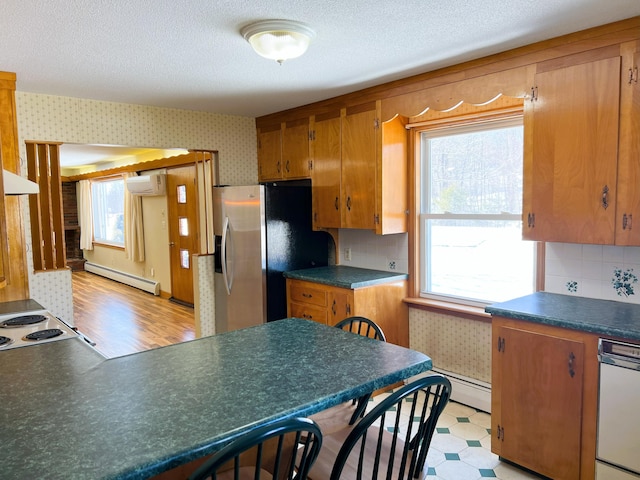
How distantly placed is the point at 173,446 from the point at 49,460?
28 centimetres

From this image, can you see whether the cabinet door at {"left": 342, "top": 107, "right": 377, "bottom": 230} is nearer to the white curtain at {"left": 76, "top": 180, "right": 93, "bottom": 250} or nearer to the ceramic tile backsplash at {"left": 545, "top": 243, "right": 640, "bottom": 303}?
the ceramic tile backsplash at {"left": 545, "top": 243, "right": 640, "bottom": 303}

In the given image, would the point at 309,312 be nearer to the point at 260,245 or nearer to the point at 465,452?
the point at 260,245

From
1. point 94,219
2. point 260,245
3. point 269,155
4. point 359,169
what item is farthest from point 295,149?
point 94,219

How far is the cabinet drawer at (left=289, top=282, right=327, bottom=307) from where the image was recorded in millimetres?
3662

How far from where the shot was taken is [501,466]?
255cm

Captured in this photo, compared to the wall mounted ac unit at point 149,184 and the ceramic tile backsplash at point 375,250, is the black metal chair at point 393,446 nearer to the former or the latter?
the ceramic tile backsplash at point 375,250

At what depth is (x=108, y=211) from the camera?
984cm

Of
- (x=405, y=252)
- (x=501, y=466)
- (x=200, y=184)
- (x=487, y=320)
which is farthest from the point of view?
(x=200, y=184)

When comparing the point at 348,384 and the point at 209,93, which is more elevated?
the point at 209,93

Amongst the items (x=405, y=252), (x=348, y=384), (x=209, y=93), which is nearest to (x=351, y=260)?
(x=405, y=252)

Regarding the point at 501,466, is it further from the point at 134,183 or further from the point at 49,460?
the point at 134,183

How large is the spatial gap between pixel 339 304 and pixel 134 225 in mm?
5894

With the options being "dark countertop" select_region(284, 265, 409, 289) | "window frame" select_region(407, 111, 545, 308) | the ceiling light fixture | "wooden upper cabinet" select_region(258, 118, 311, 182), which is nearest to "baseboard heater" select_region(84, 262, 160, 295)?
"wooden upper cabinet" select_region(258, 118, 311, 182)

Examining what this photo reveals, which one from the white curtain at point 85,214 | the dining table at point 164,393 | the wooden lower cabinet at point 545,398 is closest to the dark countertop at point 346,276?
the wooden lower cabinet at point 545,398
